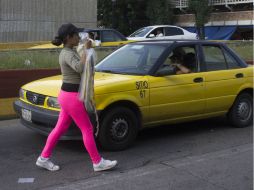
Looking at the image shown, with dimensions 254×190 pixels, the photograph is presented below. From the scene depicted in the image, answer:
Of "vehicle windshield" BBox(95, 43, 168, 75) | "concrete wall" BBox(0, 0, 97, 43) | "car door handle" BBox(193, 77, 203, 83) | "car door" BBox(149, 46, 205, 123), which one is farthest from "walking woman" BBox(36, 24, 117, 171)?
"concrete wall" BBox(0, 0, 97, 43)

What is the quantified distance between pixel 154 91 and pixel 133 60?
0.78 m

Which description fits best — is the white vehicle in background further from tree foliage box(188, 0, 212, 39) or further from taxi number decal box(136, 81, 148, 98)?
taxi number decal box(136, 81, 148, 98)

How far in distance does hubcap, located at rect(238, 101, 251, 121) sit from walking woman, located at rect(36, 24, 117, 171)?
322 cm

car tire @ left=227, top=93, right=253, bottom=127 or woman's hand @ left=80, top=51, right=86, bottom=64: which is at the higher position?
woman's hand @ left=80, top=51, right=86, bottom=64

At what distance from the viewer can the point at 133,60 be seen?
→ 7473 mm

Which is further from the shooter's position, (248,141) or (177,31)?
(177,31)

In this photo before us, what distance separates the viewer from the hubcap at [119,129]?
6.56m

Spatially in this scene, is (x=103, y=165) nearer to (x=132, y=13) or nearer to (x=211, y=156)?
(x=211, y=156)

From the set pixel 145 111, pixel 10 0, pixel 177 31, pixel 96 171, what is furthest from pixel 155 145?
pixel 10 0

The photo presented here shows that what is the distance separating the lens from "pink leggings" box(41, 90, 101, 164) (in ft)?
18.4

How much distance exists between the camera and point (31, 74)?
937cm

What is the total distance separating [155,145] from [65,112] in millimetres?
1843

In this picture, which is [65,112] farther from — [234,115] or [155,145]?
[234,115]

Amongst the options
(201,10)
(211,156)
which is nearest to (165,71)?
(211,156)
